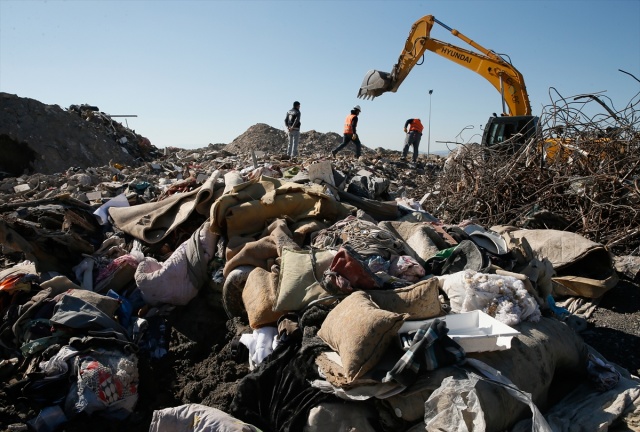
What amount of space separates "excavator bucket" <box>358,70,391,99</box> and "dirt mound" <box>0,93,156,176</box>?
327 inches

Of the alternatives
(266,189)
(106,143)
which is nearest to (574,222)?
(266,189)

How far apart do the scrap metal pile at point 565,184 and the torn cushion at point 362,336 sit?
3348mm

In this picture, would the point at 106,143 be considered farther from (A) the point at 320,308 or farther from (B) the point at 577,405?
(B) the point at 577,405

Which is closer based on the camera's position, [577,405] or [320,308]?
[577,405]

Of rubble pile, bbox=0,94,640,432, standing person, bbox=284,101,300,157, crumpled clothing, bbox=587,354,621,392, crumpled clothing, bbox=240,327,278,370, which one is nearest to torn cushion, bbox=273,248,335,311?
rubble pile, bbox=0,94,640,432

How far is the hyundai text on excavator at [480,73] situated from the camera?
7.55 meters

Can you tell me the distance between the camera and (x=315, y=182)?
15.3 feet

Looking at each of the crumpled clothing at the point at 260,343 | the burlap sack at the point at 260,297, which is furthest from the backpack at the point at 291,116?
the crumpled clothing at the point at 260,343

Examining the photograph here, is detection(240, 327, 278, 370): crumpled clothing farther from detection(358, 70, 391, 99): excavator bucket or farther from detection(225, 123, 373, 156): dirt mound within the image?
detection(225, 123, 373, 156): dirt mound

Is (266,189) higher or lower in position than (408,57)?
lower

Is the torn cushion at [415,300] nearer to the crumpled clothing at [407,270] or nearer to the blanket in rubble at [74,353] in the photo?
the crumpled clothing at [407,270]

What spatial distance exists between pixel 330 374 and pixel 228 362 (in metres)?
0.92

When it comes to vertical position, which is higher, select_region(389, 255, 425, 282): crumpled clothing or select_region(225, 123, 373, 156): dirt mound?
select_region(225, 123, 373, 156): dirt mound

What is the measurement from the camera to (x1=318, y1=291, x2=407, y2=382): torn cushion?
6.68ft
